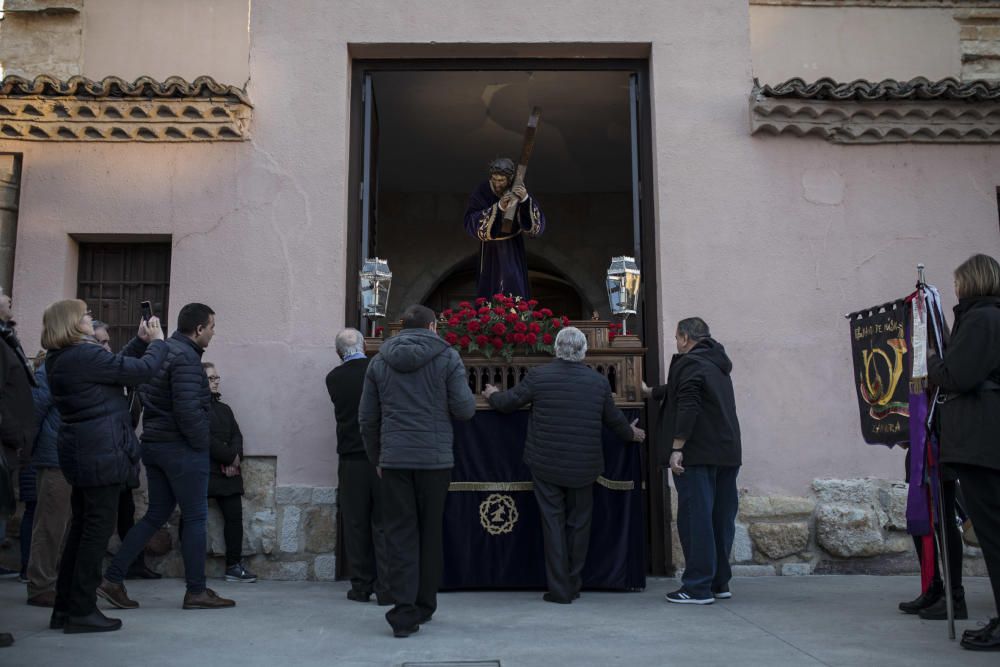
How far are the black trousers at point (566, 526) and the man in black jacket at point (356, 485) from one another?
3.55ft

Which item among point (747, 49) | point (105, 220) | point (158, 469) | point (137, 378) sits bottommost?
point (158, 469)

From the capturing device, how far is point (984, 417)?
A: 429 cm

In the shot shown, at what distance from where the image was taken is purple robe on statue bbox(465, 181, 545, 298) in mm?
7930

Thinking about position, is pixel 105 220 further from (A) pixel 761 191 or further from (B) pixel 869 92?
(B) pixel 869 92

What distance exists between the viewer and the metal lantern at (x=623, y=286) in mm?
7012

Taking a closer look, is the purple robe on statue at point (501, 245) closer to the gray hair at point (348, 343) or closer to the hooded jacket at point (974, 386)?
the gray hair at point (348, 343)

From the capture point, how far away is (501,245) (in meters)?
8.05

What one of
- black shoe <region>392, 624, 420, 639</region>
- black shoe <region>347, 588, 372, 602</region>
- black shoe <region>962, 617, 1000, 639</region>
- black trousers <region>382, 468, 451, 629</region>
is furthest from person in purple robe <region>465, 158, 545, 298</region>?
black shoe <region>962, 617, 1000, 639</region>

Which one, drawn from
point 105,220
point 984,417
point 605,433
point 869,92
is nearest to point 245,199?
point 105,220

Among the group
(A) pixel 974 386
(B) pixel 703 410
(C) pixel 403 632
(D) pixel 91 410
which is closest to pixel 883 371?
(A) pixel 974 386

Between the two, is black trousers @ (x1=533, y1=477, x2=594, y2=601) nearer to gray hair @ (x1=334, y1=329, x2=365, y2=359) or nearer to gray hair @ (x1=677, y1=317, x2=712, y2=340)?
gray hair @ (x1=677, y1=317, x2=712, y2=340)

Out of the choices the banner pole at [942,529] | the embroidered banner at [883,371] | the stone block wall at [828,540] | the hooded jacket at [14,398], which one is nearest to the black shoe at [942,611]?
the banner pole at [942,529]

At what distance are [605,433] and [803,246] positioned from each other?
2.37 metres

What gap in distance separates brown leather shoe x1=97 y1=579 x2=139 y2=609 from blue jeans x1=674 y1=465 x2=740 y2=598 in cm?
335
